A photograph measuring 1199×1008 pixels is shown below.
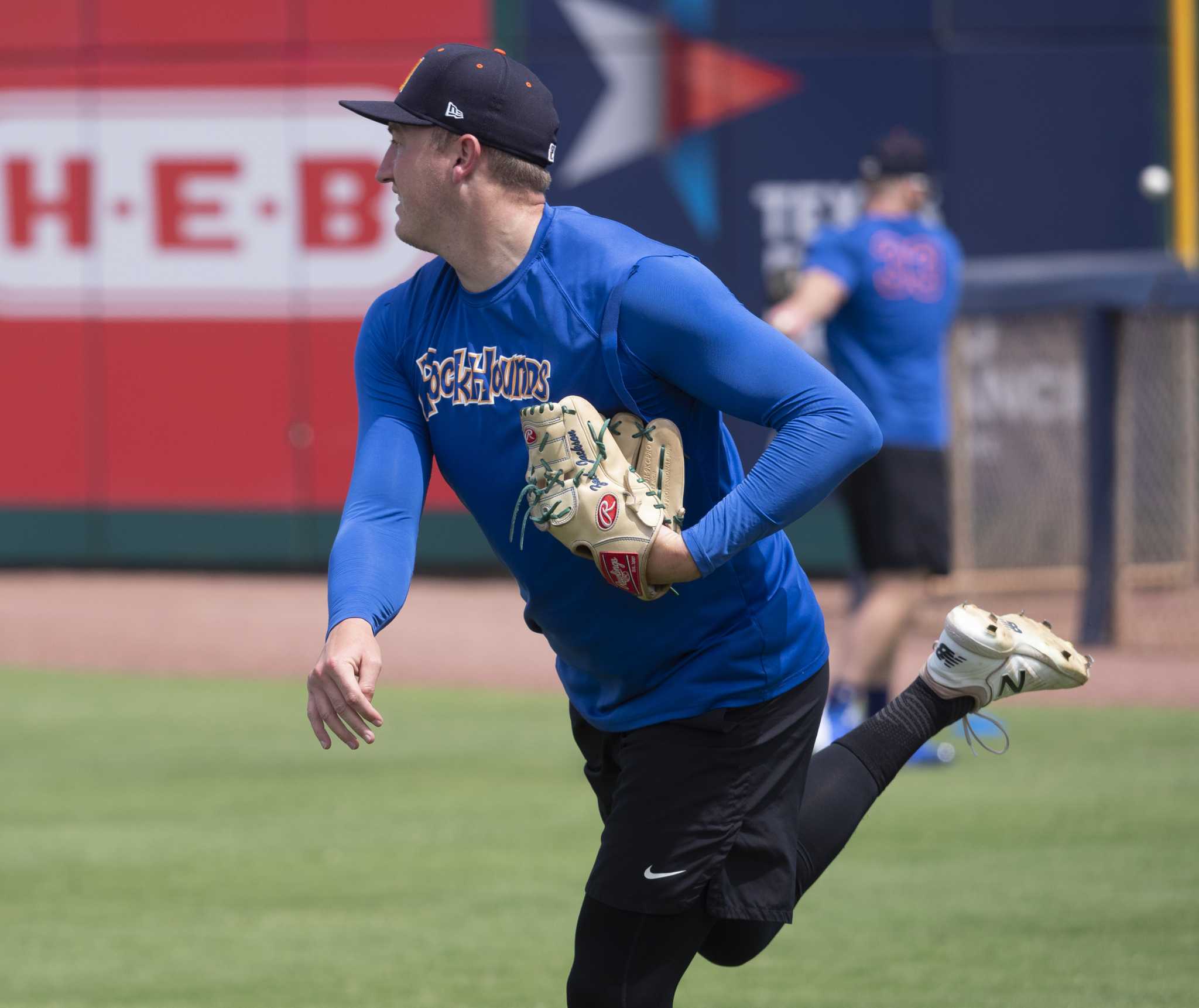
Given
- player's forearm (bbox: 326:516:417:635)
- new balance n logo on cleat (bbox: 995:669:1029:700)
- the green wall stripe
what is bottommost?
the green wall stripe

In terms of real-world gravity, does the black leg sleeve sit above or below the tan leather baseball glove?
below

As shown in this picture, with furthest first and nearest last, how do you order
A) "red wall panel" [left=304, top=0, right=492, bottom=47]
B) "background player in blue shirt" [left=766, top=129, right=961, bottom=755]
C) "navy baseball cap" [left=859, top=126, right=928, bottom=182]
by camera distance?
"red wall panel" [left=304, top=0, right=492, bottom=47]
"navy baseball cap" [left=859, top=126, right=928, bottom=182]
"background player in blue shirt" [left=766, top=129, right=961, bottom=755]

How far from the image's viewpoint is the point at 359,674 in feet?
11.5

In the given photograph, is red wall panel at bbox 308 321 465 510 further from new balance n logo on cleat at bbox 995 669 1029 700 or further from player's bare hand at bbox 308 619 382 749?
player's bare hand at bbox 308 619 382 749

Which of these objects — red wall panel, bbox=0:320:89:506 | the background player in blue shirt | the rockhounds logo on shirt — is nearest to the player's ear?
the rockhounds logo on shirt

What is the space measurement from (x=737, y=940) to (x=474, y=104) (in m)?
1.69

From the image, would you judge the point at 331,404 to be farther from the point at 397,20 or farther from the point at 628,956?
the point at 628,956

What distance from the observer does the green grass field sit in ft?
17.4

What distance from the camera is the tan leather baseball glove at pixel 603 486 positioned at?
3547mm

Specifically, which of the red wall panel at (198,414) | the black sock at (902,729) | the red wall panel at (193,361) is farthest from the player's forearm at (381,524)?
the red wall panel at (198,414)

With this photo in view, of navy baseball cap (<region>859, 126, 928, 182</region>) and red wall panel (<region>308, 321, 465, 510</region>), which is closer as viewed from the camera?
navy baseball cap (<region>859, 126, 928, 182</region>)

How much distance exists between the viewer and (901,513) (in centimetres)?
827

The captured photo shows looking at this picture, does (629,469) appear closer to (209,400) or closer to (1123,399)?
(1123,399)

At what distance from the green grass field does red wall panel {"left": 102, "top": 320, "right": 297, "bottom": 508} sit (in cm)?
570
